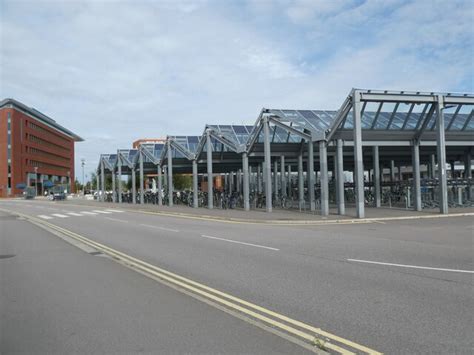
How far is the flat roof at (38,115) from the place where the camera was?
8950 centimetres

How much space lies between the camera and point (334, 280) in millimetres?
7309

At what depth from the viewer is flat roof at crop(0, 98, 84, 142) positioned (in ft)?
294

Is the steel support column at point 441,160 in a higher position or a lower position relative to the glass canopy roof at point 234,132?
lower

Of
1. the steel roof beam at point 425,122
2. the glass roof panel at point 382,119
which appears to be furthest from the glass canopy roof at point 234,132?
the steel roof beam at point 425,122

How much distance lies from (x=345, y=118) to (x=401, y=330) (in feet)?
57.9

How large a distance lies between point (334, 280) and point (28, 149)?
4013 inches

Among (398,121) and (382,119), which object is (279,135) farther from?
(398,121)

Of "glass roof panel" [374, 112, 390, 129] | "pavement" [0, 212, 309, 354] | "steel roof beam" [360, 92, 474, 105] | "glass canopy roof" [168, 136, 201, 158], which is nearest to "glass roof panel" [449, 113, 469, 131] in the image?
"steel roof beam" [360, 92, 474, 105]

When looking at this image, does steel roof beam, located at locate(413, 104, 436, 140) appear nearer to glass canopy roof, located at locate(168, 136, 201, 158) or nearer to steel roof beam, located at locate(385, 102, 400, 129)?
steel roof beam, located at locate(385, 102, 400, 129)

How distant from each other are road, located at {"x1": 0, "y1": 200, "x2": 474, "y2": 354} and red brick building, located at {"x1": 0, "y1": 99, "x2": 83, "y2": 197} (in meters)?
85.8

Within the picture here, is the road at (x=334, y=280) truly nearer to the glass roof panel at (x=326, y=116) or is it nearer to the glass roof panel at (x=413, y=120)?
the glass roof panel at (x=326, y=116)

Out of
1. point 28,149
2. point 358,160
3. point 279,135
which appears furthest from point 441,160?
point 28,149

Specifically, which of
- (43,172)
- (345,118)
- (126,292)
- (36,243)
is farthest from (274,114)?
(43,172)

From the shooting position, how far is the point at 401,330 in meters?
4.81
